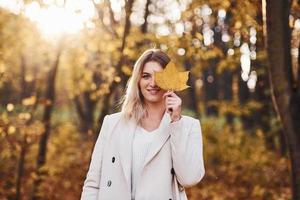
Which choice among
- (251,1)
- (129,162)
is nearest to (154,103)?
(129,162)

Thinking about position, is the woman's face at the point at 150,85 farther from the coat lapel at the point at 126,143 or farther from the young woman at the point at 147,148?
the coat lapel at the point at 126,143

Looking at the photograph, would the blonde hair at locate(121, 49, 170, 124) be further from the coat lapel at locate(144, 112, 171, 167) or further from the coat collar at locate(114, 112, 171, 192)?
the coat lapel at locate(144, 112, 171, 167)

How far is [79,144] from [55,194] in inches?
191

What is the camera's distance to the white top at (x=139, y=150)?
3461mm

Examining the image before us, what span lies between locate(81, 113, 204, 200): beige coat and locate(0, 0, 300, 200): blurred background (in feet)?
5.56

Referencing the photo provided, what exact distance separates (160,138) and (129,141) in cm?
22

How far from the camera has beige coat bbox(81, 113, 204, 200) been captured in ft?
10.9

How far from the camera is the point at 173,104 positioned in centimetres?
328

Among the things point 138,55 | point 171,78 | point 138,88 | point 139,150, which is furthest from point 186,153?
point 138,55

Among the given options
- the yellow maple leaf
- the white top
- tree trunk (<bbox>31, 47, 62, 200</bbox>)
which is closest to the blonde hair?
the white top

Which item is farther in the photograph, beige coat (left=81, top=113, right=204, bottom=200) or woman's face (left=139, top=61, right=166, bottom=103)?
woman's face (left=139, top=61, right=166, bottom=103)

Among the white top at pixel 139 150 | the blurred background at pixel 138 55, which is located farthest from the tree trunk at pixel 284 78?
the white top at pixel 139 150

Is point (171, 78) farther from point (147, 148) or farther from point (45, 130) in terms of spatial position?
point (45, 130)

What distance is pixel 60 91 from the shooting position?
33281mm
